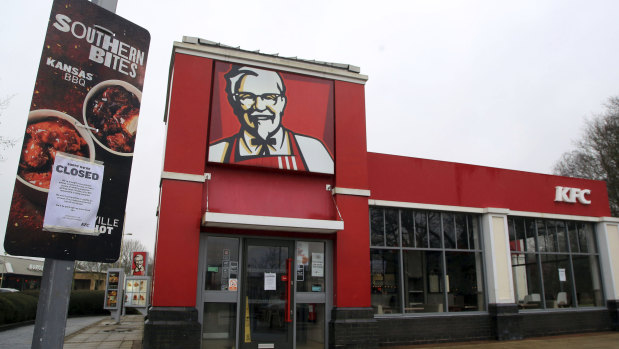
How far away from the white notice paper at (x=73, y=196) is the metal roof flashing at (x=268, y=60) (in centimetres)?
709

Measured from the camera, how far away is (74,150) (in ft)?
11.0

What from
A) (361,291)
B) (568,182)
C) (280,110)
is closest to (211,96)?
(280,110)

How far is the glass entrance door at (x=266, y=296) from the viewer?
927cm

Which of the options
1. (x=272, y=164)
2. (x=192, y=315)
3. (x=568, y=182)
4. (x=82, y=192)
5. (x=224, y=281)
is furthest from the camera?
(x=568, y=182)

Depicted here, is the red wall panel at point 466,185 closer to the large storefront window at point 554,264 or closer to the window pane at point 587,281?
the large storefront window at point 554,264

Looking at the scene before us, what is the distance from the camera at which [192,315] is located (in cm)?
864

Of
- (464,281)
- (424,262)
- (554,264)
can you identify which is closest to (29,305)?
(424,262)

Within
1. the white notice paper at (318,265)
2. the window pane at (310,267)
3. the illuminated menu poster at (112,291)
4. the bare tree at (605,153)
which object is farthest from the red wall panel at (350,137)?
the bare tree at (605,153)

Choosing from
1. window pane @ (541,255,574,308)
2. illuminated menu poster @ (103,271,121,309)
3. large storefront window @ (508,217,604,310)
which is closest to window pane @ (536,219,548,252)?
large storefront window @ (508,217,604,310)

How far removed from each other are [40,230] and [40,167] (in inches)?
17.1

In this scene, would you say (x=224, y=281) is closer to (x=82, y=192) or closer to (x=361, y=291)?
(x=361, y=291)

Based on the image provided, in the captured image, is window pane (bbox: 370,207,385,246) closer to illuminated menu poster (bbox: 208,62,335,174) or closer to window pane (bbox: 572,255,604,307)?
illuminated menu poster (bbox: 208,62,335,174)

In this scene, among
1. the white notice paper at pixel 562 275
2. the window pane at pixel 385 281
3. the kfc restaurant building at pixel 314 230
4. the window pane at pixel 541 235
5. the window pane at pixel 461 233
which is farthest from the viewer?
the white notice paper at pixel 562 275

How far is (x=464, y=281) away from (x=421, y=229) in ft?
6.02
